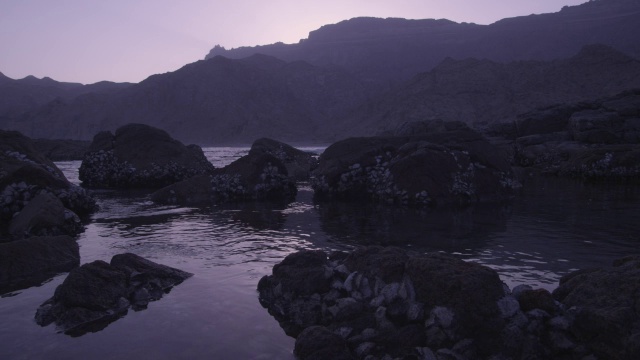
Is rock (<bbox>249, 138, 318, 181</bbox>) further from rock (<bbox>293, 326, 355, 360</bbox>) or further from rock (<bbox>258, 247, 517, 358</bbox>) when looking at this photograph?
rock (<bbox>293, 326, 355, 360</bbox>)

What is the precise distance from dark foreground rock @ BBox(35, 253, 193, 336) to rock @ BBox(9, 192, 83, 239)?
578 centimetres

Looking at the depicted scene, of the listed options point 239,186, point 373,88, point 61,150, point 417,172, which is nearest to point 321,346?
point 417,172


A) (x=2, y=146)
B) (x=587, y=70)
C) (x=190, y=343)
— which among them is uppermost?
(x=587, y=70)

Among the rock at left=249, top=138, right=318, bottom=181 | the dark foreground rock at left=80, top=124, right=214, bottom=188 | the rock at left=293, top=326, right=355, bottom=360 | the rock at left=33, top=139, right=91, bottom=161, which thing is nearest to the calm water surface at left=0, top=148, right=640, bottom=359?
the rock at left=293, top=326, right=355, bottom=360

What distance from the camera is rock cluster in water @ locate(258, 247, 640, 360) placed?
6566 mm

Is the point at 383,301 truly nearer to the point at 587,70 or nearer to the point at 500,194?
the point at 500,194

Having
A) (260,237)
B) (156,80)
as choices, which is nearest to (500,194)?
(260,237)

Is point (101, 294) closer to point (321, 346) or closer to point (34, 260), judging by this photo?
point (34, 260)

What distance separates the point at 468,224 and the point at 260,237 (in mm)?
6321

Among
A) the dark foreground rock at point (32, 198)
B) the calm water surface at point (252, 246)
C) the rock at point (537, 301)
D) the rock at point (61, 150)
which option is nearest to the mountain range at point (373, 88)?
the rock at point (61, 150)

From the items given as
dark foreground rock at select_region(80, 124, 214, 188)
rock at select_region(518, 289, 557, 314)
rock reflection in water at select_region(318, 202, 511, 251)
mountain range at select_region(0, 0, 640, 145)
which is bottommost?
rock reflection in water at select_region(318, 202, 511, 251)

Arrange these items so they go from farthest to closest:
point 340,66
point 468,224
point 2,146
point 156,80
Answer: point 340,66 → point 156,80 → point 2,146 → point 468,224

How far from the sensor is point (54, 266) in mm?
11141

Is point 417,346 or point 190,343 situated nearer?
point 417,346
